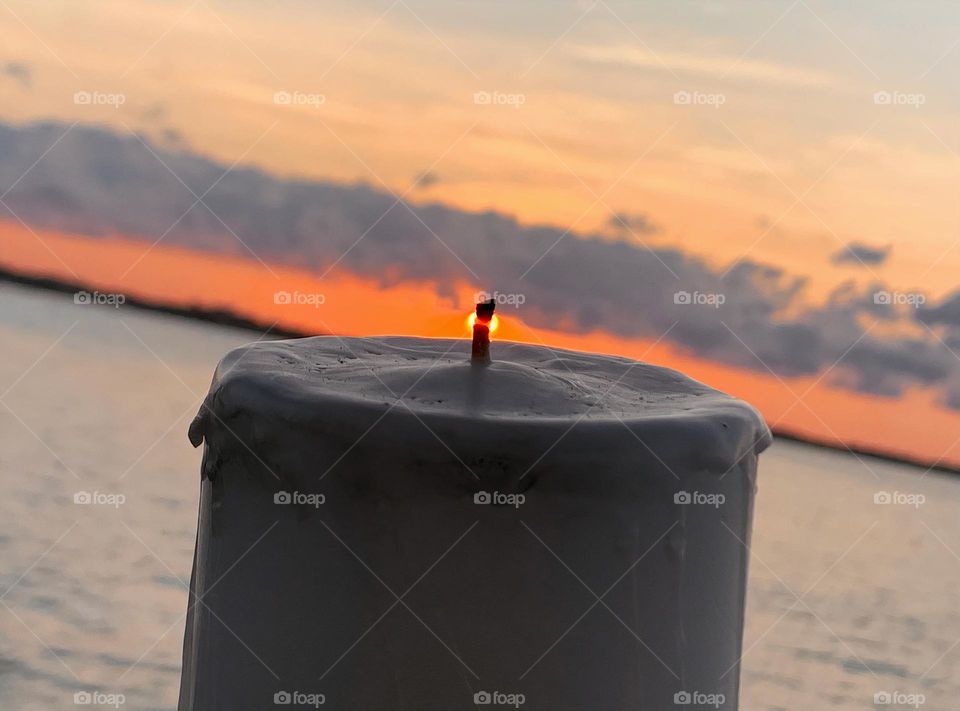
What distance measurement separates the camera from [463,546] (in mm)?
1590

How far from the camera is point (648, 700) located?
5.48ft

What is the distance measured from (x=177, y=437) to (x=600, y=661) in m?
23.7

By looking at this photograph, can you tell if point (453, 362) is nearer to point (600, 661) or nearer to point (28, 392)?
point (600, 661)

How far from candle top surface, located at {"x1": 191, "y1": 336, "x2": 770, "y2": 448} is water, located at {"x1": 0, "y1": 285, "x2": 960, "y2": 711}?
254 cm

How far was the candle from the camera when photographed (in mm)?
1590

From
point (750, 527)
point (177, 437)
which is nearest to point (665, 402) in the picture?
point (750, 527)
